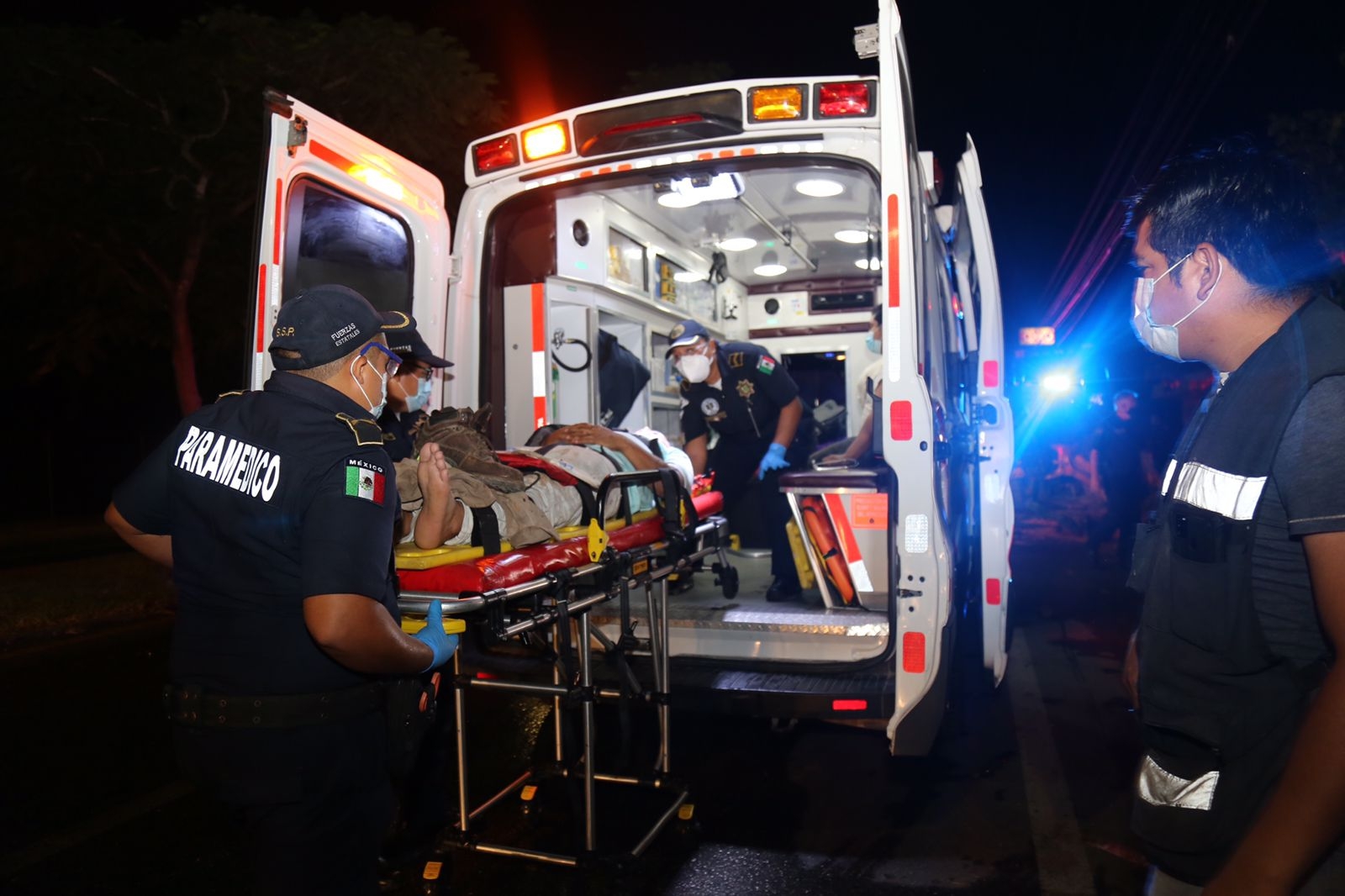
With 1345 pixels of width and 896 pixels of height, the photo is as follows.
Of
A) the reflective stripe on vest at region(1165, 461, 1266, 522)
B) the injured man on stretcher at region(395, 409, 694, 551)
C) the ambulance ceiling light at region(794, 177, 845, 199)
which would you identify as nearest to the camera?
the reflective stripe on vest at region(1165, 461, 1266, 522)

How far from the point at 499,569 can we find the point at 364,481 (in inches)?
38.9

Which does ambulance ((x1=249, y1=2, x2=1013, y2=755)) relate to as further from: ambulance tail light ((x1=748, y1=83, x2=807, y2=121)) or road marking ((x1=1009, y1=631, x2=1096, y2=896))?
road marking ((x1=1009, y1=631, x2=1096, y2=896))

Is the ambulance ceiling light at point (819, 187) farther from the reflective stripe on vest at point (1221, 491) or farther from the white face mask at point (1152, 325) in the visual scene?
the reflective stripe on vest at point (1221, 491)

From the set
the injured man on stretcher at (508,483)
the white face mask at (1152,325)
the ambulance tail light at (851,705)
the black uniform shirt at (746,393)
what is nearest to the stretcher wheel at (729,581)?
the injured man on stretcher at (508,483)

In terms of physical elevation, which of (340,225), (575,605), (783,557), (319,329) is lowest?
(783,557)

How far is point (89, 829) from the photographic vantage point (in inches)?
153

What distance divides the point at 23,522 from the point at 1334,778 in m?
22.4

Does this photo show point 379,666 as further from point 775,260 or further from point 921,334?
point 775,260

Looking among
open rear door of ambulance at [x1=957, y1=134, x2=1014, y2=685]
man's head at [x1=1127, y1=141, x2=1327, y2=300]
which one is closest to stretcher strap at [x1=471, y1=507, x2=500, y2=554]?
man's head at [x1=1127, y1=141, x2=1327, y2=300]

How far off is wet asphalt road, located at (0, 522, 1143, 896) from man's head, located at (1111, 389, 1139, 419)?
4327 mm

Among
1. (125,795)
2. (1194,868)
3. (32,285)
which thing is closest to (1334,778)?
(1194,868)

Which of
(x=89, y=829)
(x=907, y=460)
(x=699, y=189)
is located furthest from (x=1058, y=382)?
(x=89, y=829)

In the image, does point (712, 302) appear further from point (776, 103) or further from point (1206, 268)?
point (1206, 268)

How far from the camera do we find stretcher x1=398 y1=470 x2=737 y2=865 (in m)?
2.86
